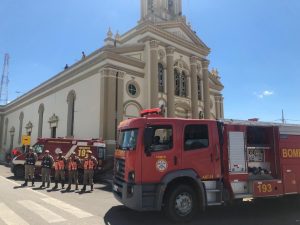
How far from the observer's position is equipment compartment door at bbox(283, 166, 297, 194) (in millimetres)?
10891

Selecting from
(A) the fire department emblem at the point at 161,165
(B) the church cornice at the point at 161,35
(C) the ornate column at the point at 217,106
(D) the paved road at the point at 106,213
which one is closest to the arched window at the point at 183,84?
(B) the church cornice at the point at 161,35

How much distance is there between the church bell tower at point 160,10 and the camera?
1426 inches

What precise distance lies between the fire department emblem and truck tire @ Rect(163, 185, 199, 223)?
60cm

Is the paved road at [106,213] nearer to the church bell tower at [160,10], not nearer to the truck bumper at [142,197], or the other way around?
the truck bumper at [142,197]

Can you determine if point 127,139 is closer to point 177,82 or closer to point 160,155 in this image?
point 160,155

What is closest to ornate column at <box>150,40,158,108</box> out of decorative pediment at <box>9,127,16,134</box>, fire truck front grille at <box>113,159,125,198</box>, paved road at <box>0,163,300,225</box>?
paved road at <box>0,163,300,225</box>

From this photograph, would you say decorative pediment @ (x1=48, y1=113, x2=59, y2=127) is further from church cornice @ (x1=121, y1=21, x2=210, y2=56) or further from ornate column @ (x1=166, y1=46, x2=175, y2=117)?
ornate column @ (x1=166, y1=46, x2=175, y2=117)

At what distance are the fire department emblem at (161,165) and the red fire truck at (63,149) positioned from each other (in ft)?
41.9

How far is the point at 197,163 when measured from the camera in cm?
964

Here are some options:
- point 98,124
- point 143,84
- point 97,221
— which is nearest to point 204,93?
point 143,84

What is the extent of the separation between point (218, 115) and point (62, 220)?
33.3 m

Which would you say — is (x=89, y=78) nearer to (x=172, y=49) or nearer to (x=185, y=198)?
(x=172, y=49)

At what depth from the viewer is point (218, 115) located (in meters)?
40.7

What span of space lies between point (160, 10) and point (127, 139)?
29598 millimetres
